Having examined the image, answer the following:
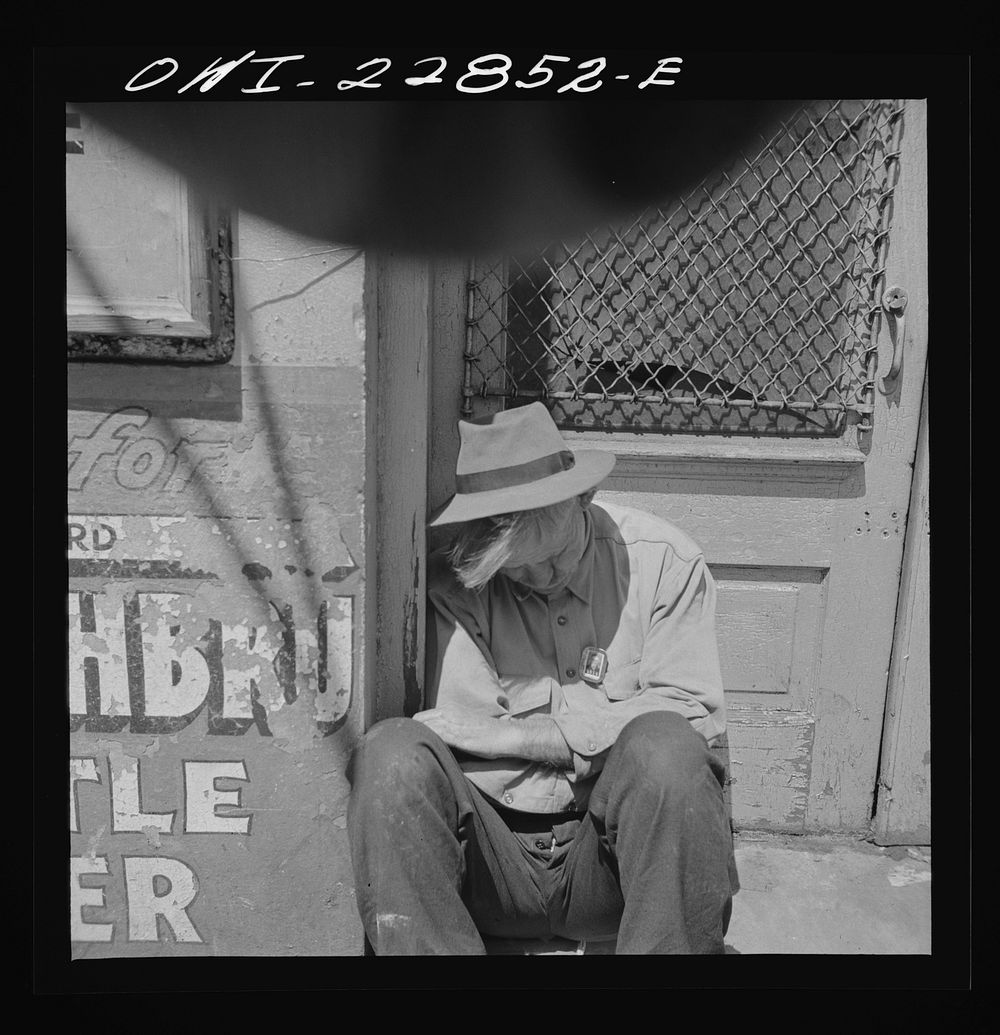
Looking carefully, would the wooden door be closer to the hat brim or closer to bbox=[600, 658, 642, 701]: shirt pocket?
the hat brim

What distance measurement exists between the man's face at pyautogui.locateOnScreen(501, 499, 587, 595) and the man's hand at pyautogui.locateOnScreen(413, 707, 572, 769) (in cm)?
33

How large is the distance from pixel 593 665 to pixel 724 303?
102 cm

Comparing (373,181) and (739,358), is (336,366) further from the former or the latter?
(739,358)

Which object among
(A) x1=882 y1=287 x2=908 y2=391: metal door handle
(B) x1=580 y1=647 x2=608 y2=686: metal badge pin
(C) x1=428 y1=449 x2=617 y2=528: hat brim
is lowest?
(B) x1=580 y1=647 x2=608 y2=686: metal badge pin

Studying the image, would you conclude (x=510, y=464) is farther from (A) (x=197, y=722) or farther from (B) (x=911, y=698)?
(B) (x=911, y=698)

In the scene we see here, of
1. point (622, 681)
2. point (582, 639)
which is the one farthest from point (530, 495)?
point (622, 681)

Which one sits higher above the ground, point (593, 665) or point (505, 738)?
point (593, 665)

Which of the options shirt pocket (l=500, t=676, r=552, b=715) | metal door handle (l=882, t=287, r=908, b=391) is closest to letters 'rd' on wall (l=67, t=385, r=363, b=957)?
shirt pocket (l=500, t=676, r=552, b=715)

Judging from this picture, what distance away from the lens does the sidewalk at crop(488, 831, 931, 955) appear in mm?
2385

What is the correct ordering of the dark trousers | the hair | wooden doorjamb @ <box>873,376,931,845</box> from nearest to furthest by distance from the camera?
the dark trousers → the hair → wooden doorjamb @ <box>873,376,931,845</box>

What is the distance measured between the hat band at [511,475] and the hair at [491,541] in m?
0.07

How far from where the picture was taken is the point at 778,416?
98.6 inches

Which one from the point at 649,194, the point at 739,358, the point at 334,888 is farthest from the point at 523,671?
the point at 649,194

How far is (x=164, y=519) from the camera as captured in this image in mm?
1971
